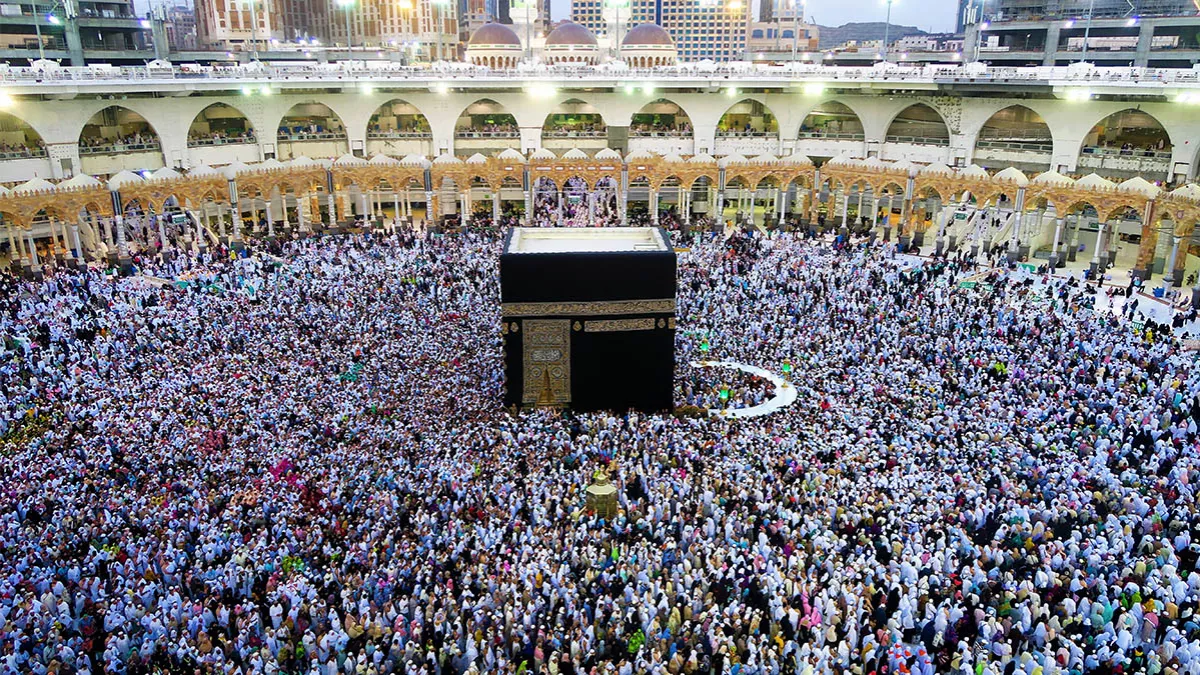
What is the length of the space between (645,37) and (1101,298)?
1392 inches

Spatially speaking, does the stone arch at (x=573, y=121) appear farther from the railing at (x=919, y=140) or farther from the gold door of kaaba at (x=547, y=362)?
the gold door of kaaba at (x=547, y=362)

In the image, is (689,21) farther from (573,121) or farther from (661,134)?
(661,134)

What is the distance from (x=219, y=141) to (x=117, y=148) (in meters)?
3.38

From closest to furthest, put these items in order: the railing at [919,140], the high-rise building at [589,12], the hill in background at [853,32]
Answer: the railing at [919,140] → the high-rise building at [589,12] → the hill in background at [853,32]

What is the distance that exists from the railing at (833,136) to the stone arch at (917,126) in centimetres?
109

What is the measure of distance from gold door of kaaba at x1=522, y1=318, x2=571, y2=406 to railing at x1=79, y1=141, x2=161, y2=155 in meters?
21.6

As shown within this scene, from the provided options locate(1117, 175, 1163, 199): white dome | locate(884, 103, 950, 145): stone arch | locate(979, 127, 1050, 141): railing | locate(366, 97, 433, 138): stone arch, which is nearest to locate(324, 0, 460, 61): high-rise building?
locate(366, 97, 433, 138): stone arch

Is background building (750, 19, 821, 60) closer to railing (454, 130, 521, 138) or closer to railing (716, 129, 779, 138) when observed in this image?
railing (716, 129, 779, 138)

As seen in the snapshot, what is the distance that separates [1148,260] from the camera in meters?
22.7

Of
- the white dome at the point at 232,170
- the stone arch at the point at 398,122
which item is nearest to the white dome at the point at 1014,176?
the stone arch at the point at 398,122

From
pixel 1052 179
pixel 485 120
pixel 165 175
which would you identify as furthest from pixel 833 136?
pixel 165 175

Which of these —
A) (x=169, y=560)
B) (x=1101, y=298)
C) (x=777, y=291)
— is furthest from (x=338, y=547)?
(x=1101, y=298)

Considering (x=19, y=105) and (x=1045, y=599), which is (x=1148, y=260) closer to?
(x=1045, y=599)

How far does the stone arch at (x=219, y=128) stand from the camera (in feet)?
103
